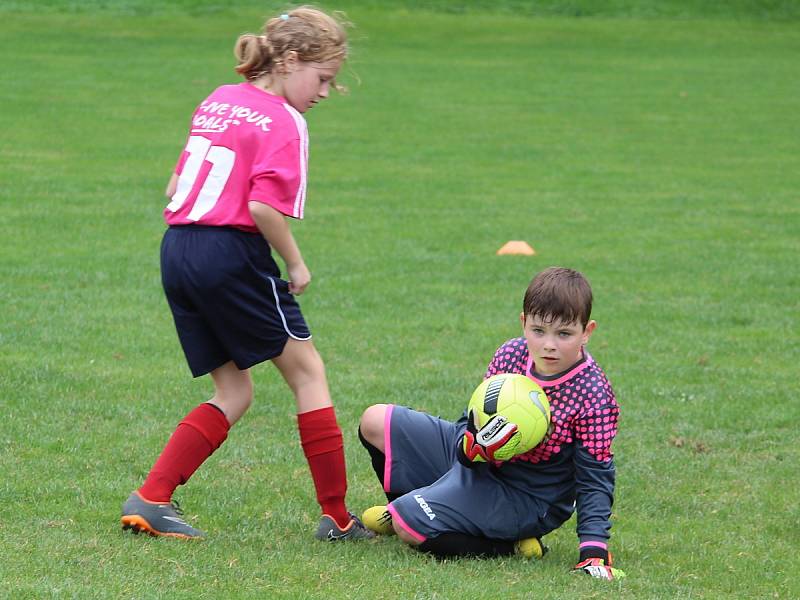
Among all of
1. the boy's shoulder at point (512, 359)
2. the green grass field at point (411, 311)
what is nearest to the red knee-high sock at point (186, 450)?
the green grass field at point (411, 311)

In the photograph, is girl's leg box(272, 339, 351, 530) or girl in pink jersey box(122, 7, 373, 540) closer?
girl in pink jersey box(122, 7, 373, 540)

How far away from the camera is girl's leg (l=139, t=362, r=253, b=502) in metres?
4.57

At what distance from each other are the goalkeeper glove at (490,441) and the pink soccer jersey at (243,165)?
3.15 feet

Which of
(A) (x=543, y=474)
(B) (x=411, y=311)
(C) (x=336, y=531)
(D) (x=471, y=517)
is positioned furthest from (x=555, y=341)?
(B) (x=411, y=311)

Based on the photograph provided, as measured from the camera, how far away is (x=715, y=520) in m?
5.18

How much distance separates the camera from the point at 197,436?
461cm

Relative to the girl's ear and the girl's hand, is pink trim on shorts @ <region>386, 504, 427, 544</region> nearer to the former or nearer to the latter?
the girl's hand

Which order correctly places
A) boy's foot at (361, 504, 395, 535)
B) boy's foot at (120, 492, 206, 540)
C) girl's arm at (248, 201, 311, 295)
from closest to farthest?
girl's arm at (248, 201, 311, 295)
boy's foot at (120, 492, 206, 540)
boy's foot at (361, 504, 395, 535)

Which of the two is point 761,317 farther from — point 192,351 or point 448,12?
point 448,12

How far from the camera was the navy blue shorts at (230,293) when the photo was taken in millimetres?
4359

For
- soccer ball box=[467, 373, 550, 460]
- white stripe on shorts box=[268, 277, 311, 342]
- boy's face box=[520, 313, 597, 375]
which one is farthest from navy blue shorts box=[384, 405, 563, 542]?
white stripe on shorts box=[268, 277, 311, 342]

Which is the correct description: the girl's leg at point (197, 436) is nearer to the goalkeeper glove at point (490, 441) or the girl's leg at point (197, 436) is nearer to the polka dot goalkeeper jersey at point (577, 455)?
the goalkeeper glove at point (490, 441)

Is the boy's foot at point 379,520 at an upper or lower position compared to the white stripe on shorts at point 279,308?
lower

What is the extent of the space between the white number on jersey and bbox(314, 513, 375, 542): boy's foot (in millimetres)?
1187
